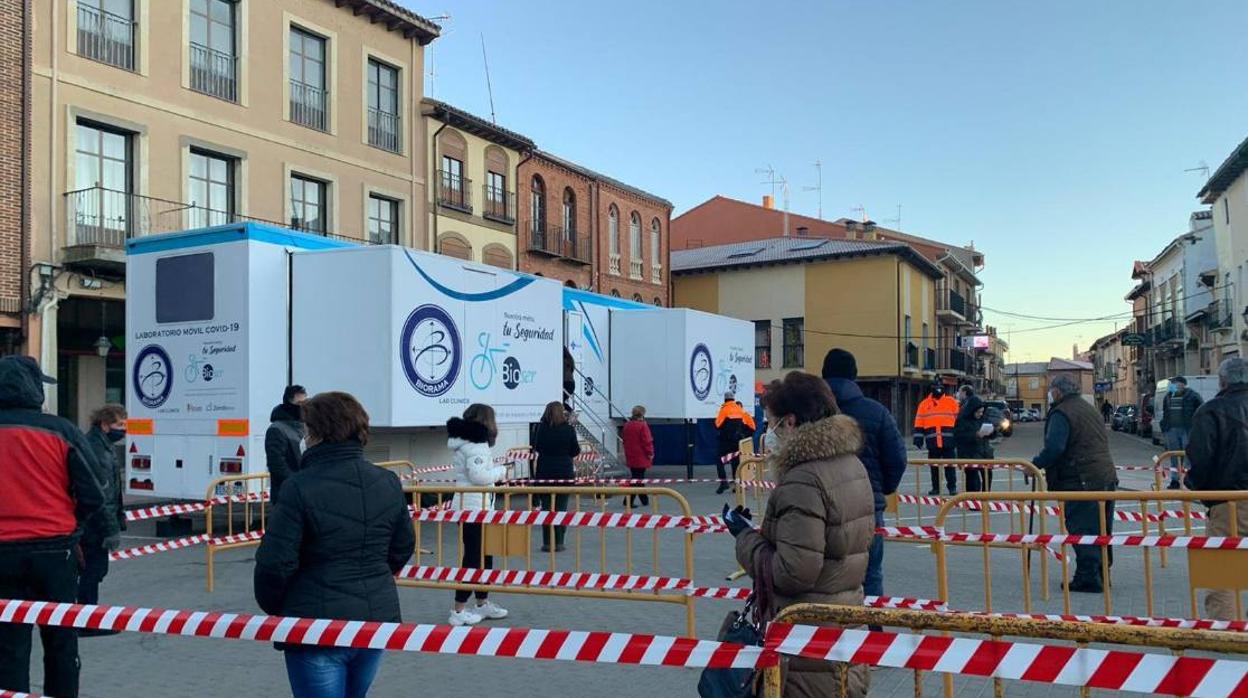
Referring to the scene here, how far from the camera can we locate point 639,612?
8023 millimetres

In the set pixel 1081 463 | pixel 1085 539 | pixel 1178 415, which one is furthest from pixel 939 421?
pixel 1085 539

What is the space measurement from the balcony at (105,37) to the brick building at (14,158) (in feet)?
3.89

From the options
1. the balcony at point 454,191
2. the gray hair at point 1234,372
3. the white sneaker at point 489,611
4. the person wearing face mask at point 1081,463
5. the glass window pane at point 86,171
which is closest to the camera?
the gray hair at point 1234,372

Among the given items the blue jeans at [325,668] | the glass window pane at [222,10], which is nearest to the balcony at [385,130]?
the glass window pane at [222,10]

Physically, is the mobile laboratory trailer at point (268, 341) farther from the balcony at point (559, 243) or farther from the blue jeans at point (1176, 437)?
the balcony at point (559, 243)

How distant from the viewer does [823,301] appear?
46.4 m

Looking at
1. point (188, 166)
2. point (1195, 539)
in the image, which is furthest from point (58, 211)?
point (1195, 539)

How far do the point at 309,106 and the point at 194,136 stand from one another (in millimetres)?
3690

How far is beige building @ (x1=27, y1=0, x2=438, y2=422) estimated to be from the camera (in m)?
18.2

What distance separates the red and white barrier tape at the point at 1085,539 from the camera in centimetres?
616

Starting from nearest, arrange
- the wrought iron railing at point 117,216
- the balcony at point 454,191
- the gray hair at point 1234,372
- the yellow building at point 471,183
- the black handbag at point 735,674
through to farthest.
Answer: the black handbag at point 735,674, the gray hair at point 1234,372, the wrought iron railing at point 117,216, the yellow building at point 471,183, the balcony at point 454,191

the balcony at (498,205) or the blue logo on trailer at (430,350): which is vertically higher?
the balcony at (498,205)

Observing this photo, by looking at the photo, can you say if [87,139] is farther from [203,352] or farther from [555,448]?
[555,448]

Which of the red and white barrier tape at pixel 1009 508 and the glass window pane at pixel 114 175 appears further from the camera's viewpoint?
the glass window pane at pixel 114 175
